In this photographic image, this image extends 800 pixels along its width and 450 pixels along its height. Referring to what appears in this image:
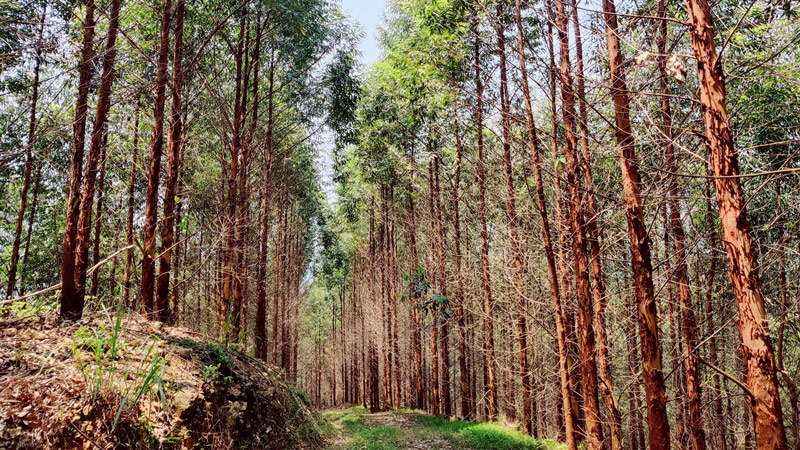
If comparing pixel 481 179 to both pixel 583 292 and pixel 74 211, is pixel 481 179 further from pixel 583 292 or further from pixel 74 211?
pixel 74 211

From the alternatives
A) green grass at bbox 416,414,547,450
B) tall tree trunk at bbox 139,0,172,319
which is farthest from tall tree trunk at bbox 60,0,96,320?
green grass at bbox 416,414,547,450

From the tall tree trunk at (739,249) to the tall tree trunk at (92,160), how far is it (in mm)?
6328

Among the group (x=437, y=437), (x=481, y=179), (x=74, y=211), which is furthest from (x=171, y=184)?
(x=437, y=437)

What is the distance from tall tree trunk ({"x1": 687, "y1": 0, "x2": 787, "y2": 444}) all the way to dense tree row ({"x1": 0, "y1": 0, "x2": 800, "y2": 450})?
0.02 metres

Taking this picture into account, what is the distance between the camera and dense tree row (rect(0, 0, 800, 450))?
4.23 metres

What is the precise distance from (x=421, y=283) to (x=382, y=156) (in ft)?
22.1

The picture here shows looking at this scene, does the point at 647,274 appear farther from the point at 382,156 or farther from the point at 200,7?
the point at 382,156

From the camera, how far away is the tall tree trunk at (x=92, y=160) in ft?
16.7

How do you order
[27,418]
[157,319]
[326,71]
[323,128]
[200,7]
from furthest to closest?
[323,128] < [326,71] < [200,7] < [157,319] < [27,418]

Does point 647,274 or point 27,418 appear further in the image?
point 647,274

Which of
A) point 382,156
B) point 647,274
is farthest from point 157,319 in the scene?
point 382,156

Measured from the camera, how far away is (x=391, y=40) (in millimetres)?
17016

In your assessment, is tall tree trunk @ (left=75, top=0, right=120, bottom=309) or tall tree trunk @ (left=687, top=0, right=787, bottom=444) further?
tall tree trunk @ (left=75, top=0, right=120, bottom=309)

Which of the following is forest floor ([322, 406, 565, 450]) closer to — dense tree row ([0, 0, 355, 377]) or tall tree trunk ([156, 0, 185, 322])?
dense tree row ([0, 0, 355, 377])
